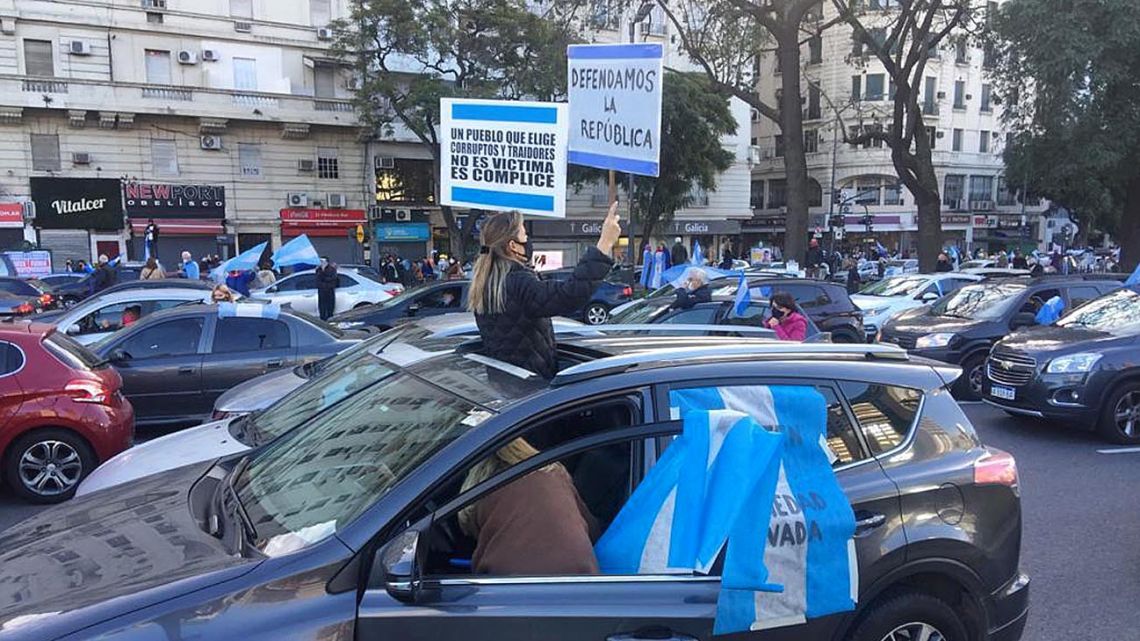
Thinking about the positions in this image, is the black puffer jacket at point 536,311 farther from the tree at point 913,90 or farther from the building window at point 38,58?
the building window at point 38,58

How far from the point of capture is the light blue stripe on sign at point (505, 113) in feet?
18.7

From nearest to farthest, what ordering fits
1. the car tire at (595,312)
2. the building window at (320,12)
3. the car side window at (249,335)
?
the car side window at (249,335), the car tire at (595,312), the building window at (320,12)

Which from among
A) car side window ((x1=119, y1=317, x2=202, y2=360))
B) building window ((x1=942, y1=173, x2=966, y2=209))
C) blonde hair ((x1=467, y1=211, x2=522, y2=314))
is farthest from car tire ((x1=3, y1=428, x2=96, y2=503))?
building window ((x1=942, y1=173, x2=966, y2=209))

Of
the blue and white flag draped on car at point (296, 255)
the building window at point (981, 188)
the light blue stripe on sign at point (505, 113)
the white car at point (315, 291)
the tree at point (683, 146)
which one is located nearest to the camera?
the light blue stripe on sign at point (505, 113)

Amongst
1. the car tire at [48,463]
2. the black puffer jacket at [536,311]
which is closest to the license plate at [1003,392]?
the black puffer jacket at [536,311]

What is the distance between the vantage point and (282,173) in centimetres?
3466

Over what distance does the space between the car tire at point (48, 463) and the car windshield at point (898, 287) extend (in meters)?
14.5

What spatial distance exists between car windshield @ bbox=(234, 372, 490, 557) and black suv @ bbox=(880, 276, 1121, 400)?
9.42 metres

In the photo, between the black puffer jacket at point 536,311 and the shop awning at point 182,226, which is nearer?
the black puffer jacket at point 536,311

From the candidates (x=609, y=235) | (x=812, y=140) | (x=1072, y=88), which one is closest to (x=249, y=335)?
(x=609, y=235)

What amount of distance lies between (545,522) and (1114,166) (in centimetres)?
2473

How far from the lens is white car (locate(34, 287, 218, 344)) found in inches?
398

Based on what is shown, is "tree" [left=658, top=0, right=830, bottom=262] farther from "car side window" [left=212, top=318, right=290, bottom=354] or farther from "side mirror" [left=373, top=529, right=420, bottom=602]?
"side mirror" [left=373, top=529, right=420, bottom=602]

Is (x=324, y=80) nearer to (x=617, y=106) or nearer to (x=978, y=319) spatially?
(x=978, y=319)
